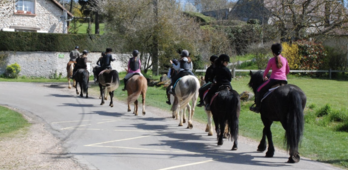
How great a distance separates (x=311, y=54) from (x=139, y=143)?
2901 cm

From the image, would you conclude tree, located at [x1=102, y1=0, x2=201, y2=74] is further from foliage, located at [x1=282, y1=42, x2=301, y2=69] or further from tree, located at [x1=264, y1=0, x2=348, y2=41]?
foliage, located at [x1=282, y1=42, x2=301, y2=69]

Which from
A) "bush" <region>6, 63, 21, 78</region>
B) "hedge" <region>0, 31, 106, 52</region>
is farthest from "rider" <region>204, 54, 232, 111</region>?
"hedge" <region>0, 31, 106, 52</region>

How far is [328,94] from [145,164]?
17.4 meters

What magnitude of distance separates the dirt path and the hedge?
68.1 feet

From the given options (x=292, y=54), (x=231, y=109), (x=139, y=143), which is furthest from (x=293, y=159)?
(x=292, y=54)

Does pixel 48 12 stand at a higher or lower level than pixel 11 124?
higher

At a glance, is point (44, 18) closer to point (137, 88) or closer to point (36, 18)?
point (36, 18)

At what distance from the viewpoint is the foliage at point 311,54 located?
34.6 meters

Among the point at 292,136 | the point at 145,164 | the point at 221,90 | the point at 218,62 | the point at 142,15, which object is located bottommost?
the point at 145,164

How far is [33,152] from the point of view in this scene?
29.2ft

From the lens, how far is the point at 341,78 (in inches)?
1353

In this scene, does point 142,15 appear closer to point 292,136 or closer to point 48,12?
point 48,12

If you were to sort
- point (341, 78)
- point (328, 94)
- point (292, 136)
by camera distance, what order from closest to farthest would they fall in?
point (292, 136) → point (328, 94) → point (341, 78)

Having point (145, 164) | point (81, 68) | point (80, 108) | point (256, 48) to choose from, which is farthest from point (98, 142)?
point (256, 48)
